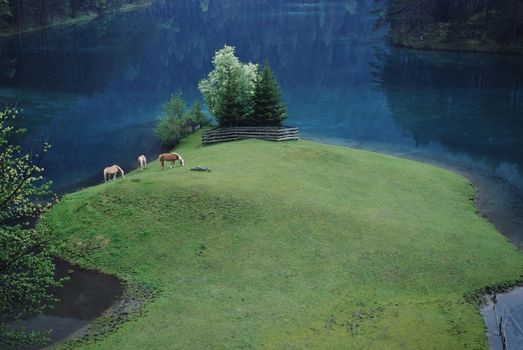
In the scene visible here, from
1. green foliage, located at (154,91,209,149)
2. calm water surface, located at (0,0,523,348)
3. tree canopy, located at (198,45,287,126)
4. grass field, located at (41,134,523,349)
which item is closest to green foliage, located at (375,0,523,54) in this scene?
calm water surface, located at (0,0,523,348)

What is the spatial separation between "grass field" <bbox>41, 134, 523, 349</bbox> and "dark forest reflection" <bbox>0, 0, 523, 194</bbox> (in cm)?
1872

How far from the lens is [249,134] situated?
63.8 m

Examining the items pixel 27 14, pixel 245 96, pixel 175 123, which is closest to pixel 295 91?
pixel 175 123

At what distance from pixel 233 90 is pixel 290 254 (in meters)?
34.2

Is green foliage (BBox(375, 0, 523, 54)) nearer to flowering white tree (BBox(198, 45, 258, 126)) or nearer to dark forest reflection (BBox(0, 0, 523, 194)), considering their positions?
dark forest reflection (BBox(0, 0, 523, 194))

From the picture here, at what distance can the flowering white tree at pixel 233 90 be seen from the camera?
216ft

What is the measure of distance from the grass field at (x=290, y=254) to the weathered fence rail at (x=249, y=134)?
11899mm

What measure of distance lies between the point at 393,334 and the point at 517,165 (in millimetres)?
41518

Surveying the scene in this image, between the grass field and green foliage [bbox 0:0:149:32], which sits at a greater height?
green foliage [bbox 0:0:149:32]

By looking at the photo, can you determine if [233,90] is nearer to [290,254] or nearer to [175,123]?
[175,123]

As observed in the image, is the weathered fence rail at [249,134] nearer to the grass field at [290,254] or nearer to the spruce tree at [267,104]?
the spruce tree at [267,104]

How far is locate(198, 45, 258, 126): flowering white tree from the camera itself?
65.9 meters

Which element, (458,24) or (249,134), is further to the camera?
(458,24)

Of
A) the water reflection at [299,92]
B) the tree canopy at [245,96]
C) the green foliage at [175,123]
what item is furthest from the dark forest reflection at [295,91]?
the tree canopy at [245,96]
